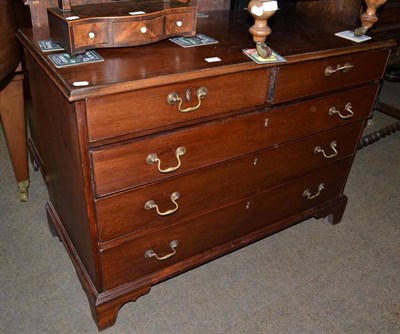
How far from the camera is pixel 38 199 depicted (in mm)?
2145

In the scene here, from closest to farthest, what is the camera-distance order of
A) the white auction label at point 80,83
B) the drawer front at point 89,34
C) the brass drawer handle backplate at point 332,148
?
the white auction label at point 80,83, the drawer front at point 89,34, the brass drawer handle backplate at point 332,148

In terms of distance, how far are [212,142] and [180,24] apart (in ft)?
1.30

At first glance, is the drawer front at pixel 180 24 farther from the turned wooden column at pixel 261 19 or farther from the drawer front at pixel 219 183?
the drawer front at pixel 219 183

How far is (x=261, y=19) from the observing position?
122 cm

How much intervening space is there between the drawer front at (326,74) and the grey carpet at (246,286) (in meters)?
0.80

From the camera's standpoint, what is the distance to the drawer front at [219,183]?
4.23ft

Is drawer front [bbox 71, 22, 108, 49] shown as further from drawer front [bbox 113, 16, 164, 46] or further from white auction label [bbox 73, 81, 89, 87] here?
white auction label [bbox 73, 81, 89, 87]

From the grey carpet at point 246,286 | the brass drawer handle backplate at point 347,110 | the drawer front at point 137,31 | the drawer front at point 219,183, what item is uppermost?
the drawer front at point 137,31

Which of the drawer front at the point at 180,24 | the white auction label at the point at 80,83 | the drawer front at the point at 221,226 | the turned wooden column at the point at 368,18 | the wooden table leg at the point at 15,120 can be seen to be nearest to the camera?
the white auction label at the point at 80,83

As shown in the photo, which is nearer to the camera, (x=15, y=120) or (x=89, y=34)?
(x=89, y=34)

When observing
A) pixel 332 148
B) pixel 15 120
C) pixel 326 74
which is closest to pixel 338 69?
pixel 326 74

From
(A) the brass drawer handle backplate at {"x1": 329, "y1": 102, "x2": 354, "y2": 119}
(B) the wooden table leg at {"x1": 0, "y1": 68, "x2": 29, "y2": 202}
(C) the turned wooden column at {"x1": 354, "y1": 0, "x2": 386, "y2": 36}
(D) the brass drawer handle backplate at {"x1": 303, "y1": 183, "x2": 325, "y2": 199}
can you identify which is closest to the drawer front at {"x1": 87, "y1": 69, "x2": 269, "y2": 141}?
(A) the brass drawer handle backplate at {"x1": 329, "y1": 102, "x2": 354, "y2": 119}

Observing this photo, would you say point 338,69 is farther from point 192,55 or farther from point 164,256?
point 164,256

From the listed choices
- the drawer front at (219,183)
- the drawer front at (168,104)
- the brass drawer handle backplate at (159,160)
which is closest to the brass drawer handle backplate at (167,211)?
the drawer front at (219,183)
